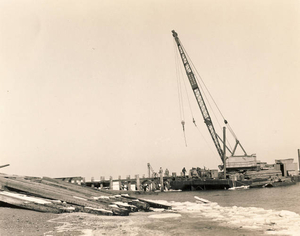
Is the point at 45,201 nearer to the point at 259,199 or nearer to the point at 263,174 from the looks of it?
the point at 259,199

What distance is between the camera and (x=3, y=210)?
12773 mm

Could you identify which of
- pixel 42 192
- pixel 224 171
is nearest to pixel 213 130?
pixel 224 171

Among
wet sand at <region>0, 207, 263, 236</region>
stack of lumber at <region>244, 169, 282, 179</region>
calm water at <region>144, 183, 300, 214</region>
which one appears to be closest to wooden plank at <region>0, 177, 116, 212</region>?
wet sand at <region>0, 207, 263, 236</region>

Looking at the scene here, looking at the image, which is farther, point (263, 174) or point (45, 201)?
point (263, 174)

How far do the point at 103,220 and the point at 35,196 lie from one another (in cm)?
437

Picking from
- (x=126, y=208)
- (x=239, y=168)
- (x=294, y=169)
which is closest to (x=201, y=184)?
(x=239, y=168)

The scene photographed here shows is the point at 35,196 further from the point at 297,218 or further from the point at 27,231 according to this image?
the point at 297,218

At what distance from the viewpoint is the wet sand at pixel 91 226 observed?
10.5m

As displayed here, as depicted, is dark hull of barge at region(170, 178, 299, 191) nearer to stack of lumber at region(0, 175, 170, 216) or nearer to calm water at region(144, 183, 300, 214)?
calm water at region(144, 183, 300, 214)

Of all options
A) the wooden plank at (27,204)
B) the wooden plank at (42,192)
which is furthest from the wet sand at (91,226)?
the wooden plank at (42,192)

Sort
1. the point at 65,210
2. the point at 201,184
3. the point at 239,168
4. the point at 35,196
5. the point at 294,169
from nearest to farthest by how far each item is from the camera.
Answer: the point at 65,210
the point at 35,196
the point at 201,184
the point at 239,168
the point at 294,169

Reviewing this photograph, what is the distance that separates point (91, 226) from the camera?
37.5ft

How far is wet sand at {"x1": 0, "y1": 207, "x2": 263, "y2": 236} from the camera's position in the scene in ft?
34.3

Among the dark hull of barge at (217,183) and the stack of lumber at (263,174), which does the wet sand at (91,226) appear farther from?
the stack of lumber at (263,174)
